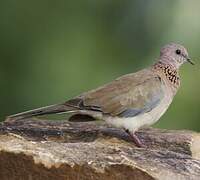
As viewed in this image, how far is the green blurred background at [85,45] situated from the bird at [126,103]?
318 centimetres

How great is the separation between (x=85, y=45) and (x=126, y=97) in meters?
4.10

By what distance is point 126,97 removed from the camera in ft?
20.5

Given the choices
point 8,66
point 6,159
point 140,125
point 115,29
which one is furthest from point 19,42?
point 6,159

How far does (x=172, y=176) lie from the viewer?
15.9ft

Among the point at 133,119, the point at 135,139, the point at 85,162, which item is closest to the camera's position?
the point at 85,162

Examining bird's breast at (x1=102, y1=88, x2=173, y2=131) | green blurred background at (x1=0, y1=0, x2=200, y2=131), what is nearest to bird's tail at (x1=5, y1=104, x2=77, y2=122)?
bird's breast at (x1=102, y1=88, x2=173, y2=131)

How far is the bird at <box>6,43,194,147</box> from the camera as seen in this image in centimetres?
609

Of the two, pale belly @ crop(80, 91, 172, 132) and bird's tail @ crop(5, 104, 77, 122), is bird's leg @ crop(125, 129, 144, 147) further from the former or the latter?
bird's tail @ crop(5, 104, 77, 122)

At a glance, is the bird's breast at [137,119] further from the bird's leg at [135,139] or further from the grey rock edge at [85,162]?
the grey rock edge at [85,162]

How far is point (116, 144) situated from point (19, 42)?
492 cm

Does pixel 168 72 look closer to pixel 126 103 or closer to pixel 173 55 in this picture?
pixel 173 55

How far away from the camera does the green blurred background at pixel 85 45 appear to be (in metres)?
9.86

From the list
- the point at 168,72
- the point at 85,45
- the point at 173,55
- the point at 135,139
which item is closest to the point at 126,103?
the point at 135,139

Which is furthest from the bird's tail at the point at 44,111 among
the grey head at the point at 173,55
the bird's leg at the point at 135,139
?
the grey head at the point at 173,55
